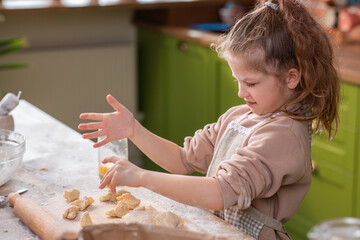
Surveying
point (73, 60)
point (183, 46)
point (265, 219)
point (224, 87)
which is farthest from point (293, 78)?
point (73, 60)

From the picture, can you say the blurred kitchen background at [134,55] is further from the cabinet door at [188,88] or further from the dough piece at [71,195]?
the dough piece at [71,195]

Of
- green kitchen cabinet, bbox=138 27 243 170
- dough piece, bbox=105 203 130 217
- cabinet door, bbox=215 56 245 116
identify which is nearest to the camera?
dough piece, bbox=105 203 130 217

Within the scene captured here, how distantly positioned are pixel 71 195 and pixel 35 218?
142 mm

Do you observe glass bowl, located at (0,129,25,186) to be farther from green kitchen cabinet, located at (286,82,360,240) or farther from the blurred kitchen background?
the blurred kitchen background

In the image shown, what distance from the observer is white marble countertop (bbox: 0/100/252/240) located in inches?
45.8

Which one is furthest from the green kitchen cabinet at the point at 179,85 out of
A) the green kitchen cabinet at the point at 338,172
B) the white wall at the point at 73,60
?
the green kitchen cabinet at the point at 338,172

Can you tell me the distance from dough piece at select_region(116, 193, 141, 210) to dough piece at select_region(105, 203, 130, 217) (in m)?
0.01

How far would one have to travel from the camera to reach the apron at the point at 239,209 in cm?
123

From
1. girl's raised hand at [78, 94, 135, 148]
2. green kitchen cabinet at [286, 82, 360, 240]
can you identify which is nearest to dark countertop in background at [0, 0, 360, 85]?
green kitchen cabinet at [286, 82, 360, 240]

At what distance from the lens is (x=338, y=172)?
2.46m

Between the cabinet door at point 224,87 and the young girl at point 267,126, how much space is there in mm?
1696

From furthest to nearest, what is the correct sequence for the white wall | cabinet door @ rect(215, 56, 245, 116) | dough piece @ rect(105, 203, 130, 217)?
the white wall, cabinet door @ rect(215, 56, 245, 116), dough piece @ rect(105, 203, 130, 217)

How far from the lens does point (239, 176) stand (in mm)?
1142

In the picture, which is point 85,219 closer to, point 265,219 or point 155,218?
point 155,218
